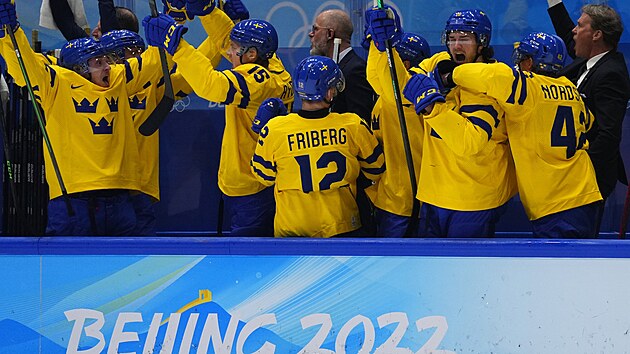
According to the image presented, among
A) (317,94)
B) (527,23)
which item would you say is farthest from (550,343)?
(527,23)

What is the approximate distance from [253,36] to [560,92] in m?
1.35

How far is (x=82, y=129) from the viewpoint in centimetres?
402

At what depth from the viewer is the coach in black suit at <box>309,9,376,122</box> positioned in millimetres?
4363

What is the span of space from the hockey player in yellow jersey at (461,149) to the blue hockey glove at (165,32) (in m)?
0.78

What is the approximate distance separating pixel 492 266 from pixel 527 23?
231 centimetres

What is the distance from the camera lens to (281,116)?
12.4ft

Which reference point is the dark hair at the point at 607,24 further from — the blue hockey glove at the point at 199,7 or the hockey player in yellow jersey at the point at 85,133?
the hockey player in yellow jersey at the point at 85,133

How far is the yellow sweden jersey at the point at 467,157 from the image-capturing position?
11.3 feet

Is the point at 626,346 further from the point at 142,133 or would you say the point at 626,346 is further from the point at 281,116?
the point at 142,133

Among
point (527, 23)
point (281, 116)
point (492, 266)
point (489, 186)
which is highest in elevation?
point (527, 23)

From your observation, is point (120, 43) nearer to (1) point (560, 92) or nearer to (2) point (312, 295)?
(2) point (312, 295)

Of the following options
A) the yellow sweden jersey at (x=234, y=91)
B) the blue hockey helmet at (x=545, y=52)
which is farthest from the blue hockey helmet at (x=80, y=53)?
the blue hockey helmet at (x=545, y=52)

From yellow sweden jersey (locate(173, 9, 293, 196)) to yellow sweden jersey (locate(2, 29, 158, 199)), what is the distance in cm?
42

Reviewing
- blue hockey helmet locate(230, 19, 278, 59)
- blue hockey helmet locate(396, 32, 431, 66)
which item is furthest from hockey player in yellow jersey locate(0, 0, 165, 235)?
blue hockey helmet locate(396, 32, 431, 66)
